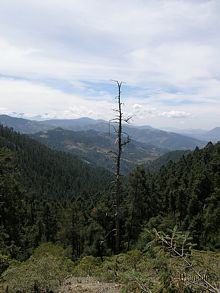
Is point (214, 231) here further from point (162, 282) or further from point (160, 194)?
point (162, 282)

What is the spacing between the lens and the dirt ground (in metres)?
12.4

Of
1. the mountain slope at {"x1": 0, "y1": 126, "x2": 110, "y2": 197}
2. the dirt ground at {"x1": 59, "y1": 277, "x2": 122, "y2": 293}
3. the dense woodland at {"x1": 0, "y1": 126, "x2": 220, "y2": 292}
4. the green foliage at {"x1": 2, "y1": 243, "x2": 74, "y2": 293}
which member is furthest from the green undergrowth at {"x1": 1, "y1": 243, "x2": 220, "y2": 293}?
the mountain slope at {"x1": 0, "y1": 126, "x2": 110, "y2": 197}

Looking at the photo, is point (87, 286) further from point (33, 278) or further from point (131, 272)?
point (131, 272)

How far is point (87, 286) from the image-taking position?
13188mm

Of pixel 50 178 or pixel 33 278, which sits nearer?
pixel 33 278

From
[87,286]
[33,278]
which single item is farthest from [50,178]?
[33,278]

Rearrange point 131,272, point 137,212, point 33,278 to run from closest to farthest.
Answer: point 131,272
point 33,278
point 137,212

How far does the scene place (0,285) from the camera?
12336 mm

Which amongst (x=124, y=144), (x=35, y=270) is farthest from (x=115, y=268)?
(x=124, y=144)

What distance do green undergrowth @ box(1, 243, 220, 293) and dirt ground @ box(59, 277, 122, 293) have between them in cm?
31

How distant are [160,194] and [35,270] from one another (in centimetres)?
4070

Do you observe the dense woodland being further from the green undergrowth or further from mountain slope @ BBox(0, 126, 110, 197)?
mountain slope @ BBox(0, 126, 110, 197)

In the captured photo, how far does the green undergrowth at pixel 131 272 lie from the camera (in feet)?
16.0

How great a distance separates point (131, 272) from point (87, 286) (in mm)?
9038
